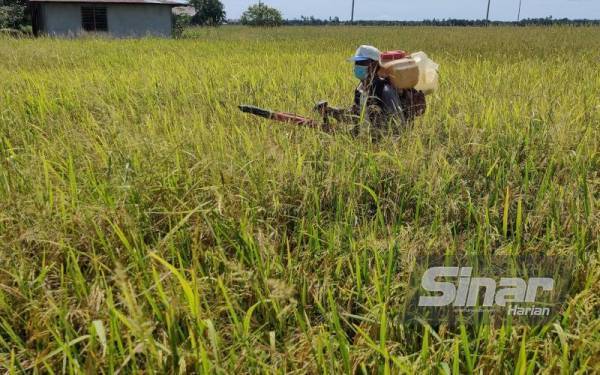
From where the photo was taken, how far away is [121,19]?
62.4ft

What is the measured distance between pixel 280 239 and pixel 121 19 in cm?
2055

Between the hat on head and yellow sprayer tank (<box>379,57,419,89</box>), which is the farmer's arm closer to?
yellow sprayer tank (<box>379,57,419,89</box>)

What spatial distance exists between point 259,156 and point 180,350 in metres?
1.14

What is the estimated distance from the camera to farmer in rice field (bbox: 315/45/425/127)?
236 cm

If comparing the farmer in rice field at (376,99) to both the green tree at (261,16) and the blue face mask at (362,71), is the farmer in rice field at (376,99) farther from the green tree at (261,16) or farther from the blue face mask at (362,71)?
the green tree at (261,16)

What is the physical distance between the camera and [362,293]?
Answer: 1.30 metres

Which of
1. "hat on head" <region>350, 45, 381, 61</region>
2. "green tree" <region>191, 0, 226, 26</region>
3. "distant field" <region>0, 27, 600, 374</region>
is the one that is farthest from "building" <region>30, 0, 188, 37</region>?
"green tree" <region>191, 0, 226, 26</region>

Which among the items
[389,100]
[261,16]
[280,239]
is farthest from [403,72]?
[261,16]

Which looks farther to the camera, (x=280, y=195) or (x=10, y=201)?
(x=280, y=195)

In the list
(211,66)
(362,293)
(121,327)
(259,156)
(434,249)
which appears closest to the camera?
(121,327)

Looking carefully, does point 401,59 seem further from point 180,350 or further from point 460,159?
point 180,350

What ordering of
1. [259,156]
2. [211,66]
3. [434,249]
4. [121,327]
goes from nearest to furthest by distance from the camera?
[121,327] → [434,249] → [259,156] → [211,66]

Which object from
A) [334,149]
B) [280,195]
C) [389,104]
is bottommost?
[280,195]

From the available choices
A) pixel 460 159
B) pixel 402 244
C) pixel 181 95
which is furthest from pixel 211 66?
pixel 402 244
